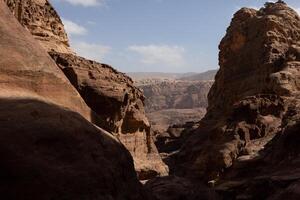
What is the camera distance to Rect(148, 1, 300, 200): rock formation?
578 inches

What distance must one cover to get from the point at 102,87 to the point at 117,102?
1.03m

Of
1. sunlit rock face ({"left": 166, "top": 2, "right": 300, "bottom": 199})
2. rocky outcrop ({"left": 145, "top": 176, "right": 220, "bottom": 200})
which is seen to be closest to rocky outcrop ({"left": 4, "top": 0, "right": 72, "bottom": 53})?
sunlit rock face ({"left": 166, "top": 2, "right": 300, "bottom": 199})

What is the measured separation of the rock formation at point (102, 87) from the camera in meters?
19.7

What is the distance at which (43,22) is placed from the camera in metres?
23.4

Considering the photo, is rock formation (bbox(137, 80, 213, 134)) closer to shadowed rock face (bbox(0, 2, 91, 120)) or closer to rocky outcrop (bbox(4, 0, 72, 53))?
rocky outcrop (bbox(4, 0, 72, 53))

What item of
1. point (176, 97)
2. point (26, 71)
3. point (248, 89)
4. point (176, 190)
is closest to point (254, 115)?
point (248, 89)

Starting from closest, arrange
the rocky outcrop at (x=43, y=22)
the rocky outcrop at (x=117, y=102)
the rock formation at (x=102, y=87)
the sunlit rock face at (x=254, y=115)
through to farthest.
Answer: the sunlit rock face at (x=254, y=115)
the rocky outcrop at (x=117, y=102)
the rock formation at (x=102, y=87)
the rocky outcrop at (x=43, y=22)

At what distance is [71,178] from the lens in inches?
250

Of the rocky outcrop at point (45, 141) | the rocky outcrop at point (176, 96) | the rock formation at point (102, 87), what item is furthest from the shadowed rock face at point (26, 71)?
the rocky outcrop at point (176, 96)

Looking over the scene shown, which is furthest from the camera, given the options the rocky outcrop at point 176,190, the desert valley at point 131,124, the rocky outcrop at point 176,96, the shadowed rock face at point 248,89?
the rocky outcrop at point 176,96

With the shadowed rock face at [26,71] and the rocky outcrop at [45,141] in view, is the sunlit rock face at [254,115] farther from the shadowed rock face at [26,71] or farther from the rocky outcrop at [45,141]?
the shadowed rock face at [26,71]

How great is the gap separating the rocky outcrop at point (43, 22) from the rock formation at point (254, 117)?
30.3 ft

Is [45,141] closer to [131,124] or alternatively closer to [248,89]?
[131,124]

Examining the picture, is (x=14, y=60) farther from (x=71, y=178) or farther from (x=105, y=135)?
(x=71, y=178)
